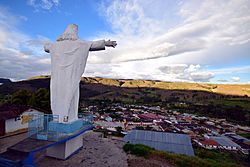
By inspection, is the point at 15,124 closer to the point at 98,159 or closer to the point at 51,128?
the point at 51,128

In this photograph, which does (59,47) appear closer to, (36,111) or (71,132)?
(71,132)

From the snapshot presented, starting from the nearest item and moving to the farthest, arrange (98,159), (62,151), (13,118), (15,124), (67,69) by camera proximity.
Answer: (62,151)
(67,69)
(98,159)
(13,118)
(15,124)

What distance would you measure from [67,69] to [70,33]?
188 cm

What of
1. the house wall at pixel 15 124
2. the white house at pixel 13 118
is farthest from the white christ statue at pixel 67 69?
the house wall at pixel 15 124

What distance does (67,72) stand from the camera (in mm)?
8570

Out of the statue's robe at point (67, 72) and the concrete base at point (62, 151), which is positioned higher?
the statue's robe at point (67, 72)

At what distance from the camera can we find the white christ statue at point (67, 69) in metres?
8.52

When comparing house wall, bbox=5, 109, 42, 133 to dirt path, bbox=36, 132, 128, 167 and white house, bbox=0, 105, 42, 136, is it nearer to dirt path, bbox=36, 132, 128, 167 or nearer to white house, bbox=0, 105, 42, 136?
white house, bbox=0, 105, 42, 136

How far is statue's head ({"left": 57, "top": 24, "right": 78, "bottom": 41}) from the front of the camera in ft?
29.7

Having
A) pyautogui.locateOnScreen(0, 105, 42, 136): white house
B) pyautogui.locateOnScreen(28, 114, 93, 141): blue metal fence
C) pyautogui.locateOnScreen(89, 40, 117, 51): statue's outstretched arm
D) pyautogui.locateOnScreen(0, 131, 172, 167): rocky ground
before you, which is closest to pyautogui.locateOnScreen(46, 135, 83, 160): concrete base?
pyautogui.locateOnScreen(0, 131, 172, 167): rocky ground

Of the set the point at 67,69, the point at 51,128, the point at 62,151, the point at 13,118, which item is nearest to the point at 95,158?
the point at 62,151

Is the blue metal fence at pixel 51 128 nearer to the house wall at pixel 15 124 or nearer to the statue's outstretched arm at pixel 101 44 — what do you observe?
the statue's outstretched arm at pixel 101 44

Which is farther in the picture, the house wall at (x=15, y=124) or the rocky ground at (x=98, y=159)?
the house wall at (x=15, y=124)

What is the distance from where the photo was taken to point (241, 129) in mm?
46469
